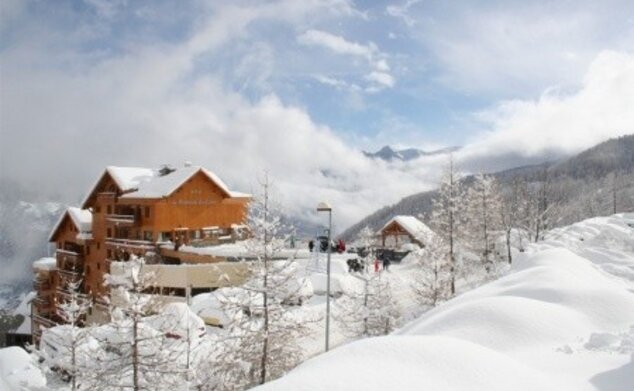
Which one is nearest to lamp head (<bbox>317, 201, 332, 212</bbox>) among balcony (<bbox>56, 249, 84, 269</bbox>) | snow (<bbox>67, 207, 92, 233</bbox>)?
balcony (<bbox>56, 249, 84, 269</bbox>)

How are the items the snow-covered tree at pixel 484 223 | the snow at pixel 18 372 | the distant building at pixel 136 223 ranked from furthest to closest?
1. the distant building at pixel 136 223
2. the snow-covered tree at pixel 484 223
3. the snow at pixel 18 372

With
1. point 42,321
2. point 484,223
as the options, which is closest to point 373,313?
point 484,223

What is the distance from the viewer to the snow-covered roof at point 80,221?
2031 inches

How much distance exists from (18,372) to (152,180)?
87.5ft

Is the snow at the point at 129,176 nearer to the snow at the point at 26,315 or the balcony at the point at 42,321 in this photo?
the balcony at the point at 42,321

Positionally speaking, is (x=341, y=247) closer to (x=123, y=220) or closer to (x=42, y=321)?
(x=123, y=220)

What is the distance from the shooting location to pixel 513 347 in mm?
10992

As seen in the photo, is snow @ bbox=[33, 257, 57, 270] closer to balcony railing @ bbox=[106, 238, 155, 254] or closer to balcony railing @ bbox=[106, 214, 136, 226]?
balcony railing @ bbox=[106, 238, 155, 254]

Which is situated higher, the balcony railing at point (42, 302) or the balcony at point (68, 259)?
Result: the balcony at point (68, 259)

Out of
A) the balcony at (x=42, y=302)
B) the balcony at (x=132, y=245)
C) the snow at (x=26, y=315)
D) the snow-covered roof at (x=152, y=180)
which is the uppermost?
the snow-covered roof at (x=152, y=180)

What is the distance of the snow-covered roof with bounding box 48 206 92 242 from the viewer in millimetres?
51594

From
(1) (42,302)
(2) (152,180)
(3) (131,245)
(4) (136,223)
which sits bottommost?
(1) (42,302)

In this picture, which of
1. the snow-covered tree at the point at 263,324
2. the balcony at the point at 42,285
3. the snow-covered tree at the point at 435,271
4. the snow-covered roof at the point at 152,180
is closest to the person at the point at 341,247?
the snow-covered roof at the point at 152,180

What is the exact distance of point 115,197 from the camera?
48.8 meters
